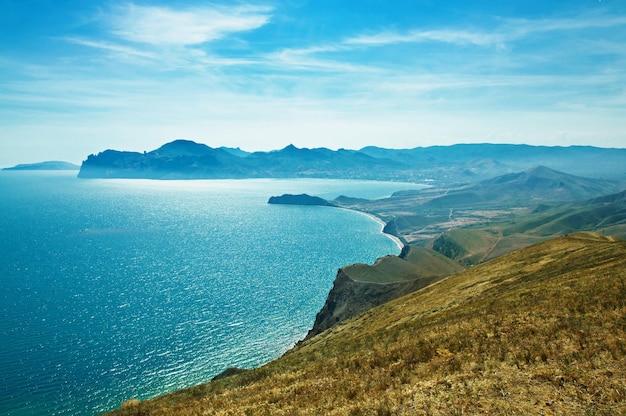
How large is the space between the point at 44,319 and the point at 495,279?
137 meters

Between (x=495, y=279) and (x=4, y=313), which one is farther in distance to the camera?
(x=4, y=313)

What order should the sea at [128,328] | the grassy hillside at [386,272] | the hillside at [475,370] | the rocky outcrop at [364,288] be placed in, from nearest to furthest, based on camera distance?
the hillside at [475,370] < the sea at [128,328] < the rocky outcrop at [364,288] < the grassy hillside at [386,272]

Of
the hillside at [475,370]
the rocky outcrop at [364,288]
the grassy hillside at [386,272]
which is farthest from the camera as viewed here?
the grassy hillside at [386,272]

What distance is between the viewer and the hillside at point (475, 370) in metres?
21.6

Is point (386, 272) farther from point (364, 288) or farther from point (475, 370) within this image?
point (475, 370)

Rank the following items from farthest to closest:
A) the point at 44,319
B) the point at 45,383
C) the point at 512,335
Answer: the point at 44,319 < the point at 45,383 < the point at 512,335

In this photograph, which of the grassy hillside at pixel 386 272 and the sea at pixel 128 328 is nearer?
the sea at pixel 128 328

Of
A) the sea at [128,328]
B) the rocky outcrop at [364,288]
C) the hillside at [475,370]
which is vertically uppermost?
the hillside at [475,370]

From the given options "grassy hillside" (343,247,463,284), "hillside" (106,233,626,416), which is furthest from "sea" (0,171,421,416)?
"hillside" (106,233,626,416)

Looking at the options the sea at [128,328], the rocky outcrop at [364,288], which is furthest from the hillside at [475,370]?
the rocky outcrop at [364,288]

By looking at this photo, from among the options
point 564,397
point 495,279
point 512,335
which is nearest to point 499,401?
point 564,397

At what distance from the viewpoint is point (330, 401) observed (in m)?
24.6

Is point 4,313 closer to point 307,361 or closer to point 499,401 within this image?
point 307,361

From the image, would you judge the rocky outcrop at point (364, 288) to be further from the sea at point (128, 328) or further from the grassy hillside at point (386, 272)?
the sea at point (128, 328)
